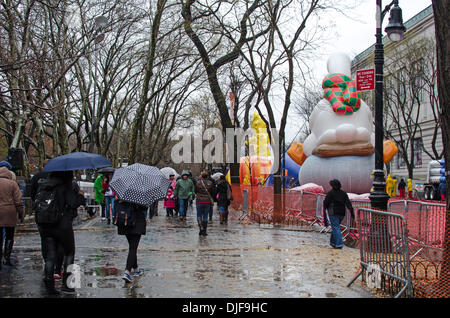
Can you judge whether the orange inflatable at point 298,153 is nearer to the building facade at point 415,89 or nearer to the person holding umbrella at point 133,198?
the building facade at point 415,89

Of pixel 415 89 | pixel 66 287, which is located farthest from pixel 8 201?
pixel 415 89

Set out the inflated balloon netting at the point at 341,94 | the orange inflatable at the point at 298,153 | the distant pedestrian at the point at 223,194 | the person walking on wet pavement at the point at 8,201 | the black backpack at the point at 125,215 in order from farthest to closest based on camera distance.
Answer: the orange inflatable at the point at 298,153
the inflated balloon netting at the point at 341,94
the distant pedestrian at the point at 223,194
the person walking on wet pavement at the point at 8,201
the black backpack at the point at 125,215

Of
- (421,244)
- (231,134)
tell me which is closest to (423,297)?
(421,244)

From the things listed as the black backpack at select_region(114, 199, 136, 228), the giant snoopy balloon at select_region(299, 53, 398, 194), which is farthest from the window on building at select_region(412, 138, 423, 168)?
the black backpack at select_region(114, 199, 136, 228)

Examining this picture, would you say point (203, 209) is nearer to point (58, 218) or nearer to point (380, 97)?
point (380, 97)

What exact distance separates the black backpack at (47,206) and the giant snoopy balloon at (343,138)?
15.7m

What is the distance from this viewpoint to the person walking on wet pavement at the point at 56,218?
7.10 meters

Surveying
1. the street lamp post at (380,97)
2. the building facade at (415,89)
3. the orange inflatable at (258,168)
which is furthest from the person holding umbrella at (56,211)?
the orange inflatable at (258,168)

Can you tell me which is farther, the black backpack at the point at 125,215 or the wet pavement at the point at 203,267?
the black backpack at the point at 125,215

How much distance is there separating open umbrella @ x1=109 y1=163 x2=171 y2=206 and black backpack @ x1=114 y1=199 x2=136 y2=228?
23 centimetres

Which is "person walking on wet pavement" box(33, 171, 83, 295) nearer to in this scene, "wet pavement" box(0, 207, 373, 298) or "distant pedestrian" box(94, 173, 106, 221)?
"wet pavement" box(0, 207, 373, 298)

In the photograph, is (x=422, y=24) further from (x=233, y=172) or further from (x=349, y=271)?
(x=349, y=271)

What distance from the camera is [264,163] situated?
43.3m
